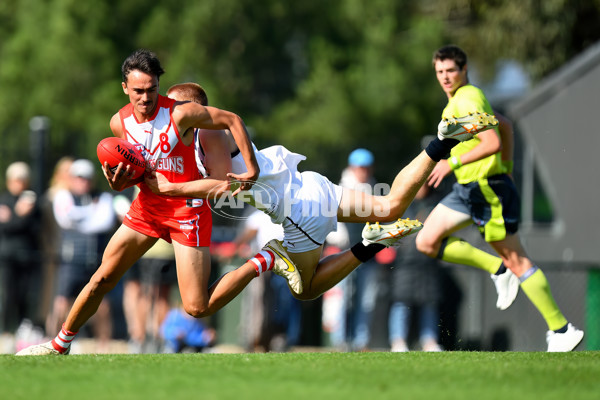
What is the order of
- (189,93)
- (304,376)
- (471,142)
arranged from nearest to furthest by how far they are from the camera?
(304,376) → (189,93) → (471,142)

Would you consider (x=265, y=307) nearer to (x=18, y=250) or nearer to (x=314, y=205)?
(x=18, y=250)

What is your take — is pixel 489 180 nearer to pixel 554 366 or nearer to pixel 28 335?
pixel 554 366

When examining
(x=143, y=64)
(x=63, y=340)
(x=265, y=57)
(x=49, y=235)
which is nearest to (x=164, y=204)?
(x=143, y=64)

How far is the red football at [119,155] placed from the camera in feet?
21.7

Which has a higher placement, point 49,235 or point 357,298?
point 49,235

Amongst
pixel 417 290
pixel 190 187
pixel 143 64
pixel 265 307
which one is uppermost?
pixel 143 64

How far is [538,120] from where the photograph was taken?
45.0ft

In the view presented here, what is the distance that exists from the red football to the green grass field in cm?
133

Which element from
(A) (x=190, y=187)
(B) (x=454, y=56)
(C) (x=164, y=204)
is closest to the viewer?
(A) (x=190, y=187)

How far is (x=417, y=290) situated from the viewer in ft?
Answer: 37.8

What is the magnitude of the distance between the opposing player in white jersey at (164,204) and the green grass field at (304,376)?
528mm

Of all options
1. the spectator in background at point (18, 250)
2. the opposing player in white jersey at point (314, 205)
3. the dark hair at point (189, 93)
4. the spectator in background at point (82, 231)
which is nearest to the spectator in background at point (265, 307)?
the spectator in background at point (82, 231)

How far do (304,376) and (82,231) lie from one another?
684 cm

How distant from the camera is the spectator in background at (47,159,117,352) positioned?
11711 millimetres
